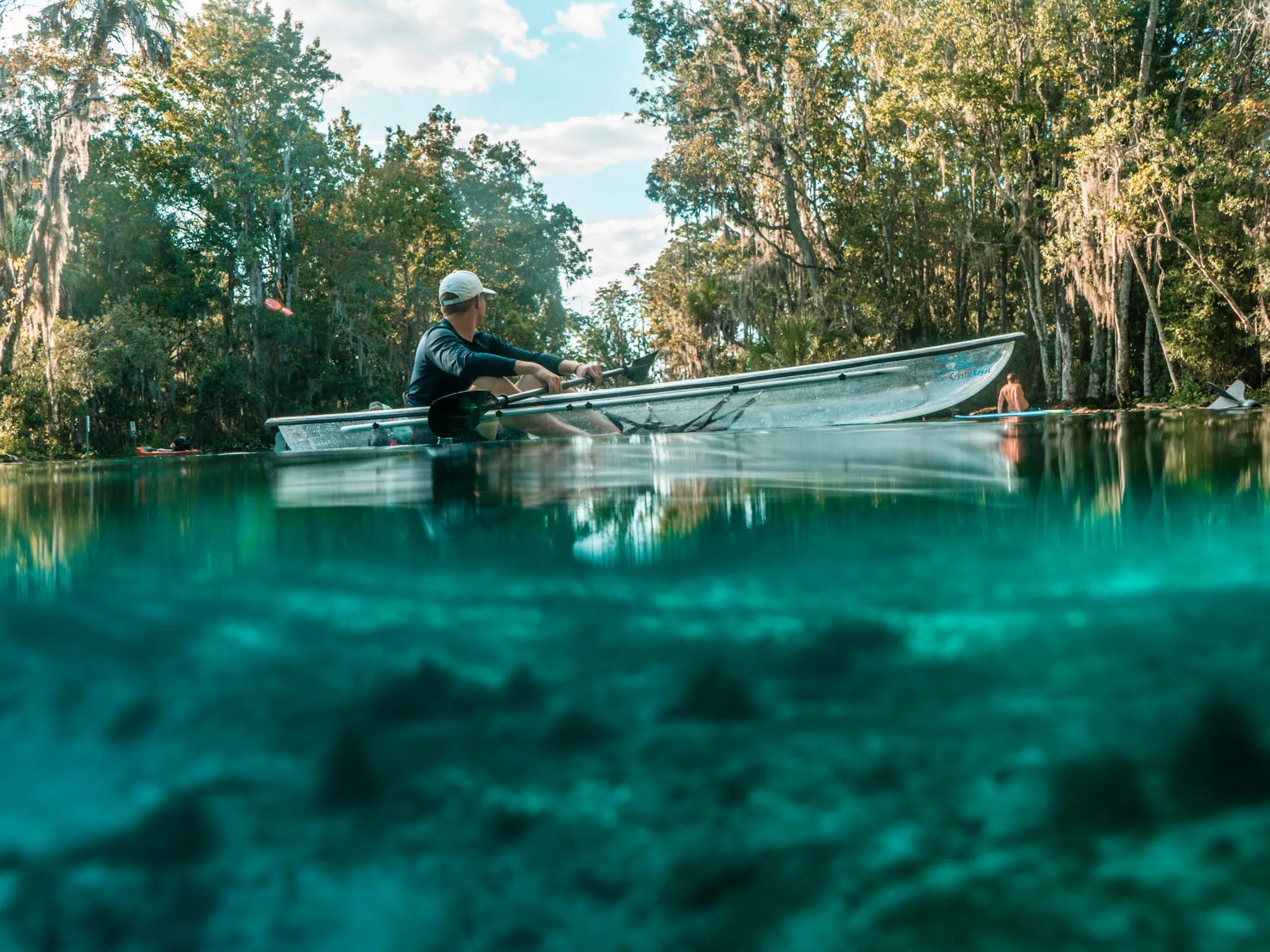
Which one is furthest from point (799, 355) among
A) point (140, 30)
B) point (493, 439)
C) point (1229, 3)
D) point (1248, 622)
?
point (1248, 622)

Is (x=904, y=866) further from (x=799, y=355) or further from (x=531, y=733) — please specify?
(x=799, y=355)

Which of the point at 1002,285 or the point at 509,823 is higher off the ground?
the point at 1002,285

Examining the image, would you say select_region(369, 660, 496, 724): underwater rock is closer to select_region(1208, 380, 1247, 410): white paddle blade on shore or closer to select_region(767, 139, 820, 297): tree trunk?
select_region(1208, 380, 1247, 410): white paddle blade on shore

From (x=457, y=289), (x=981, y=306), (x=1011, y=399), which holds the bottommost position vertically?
(x=1011, y=399)

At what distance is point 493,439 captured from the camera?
558cm

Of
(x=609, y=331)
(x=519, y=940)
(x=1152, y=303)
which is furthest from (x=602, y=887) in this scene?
(x=609, y=331)

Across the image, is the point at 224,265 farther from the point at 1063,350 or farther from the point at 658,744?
the point at 658,744

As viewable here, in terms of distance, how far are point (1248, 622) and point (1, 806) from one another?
39.8 inches

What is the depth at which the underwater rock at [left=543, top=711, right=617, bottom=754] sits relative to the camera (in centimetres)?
61

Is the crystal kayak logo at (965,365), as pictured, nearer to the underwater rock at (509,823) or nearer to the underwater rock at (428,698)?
the underwater rock at (428,698)

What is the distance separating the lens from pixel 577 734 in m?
0.63

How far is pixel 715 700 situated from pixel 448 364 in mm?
4641

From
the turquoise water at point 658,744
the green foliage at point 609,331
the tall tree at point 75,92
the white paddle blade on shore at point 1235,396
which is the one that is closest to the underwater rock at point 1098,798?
the turquoise water at point 658,744

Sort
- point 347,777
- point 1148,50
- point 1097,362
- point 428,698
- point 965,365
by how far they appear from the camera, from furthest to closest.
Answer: point 1097,362 → point 1148,50 → point 965,365 → point 428,698 → point 347,777
